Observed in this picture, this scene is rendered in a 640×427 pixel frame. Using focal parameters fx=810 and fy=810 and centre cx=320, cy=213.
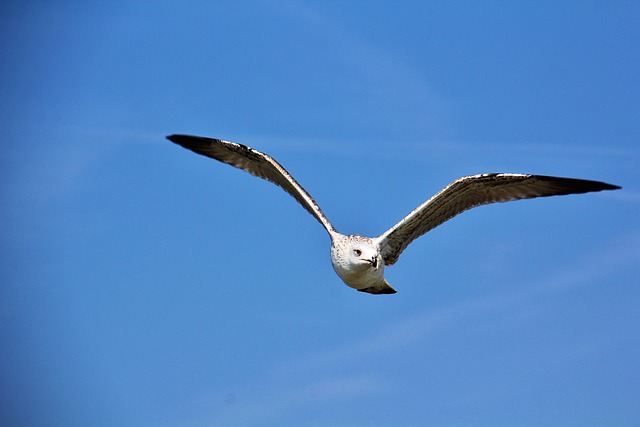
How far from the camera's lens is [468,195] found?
16625mm

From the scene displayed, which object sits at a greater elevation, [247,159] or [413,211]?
[247,159]

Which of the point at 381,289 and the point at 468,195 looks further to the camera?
the point at 381,289

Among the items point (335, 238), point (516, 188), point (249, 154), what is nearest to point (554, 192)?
point (516, 188)

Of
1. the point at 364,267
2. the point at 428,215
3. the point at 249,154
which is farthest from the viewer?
the point at 249,154

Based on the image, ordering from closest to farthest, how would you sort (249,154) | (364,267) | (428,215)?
(364,267) < (428,215) < (249,154)

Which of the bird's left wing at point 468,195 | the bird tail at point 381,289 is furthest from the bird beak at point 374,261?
the bird tail at point 381,289

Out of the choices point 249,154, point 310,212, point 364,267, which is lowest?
point 364,267

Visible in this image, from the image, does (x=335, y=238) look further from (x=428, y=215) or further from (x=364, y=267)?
(x=428, y=215)

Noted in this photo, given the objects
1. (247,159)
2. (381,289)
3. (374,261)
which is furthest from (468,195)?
(247,159)

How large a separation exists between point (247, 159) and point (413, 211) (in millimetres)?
4616

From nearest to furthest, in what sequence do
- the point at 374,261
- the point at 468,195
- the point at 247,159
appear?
1. the point at 374,261
2. the point at 468,195
3. the point at 247,159

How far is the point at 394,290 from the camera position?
58.5 ft

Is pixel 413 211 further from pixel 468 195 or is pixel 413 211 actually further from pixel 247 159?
pixel 247 159

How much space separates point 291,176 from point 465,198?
12.5ft
